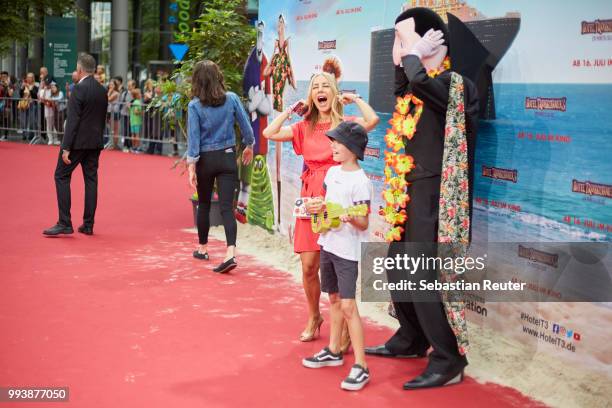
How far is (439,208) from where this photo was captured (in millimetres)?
5066

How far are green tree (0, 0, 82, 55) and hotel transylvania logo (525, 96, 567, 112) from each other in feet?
81.0

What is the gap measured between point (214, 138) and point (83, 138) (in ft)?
7.79

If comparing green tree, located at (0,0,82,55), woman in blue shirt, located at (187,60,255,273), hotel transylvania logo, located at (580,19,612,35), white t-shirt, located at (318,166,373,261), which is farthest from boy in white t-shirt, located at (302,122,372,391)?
green tree, located at (0,0,82,55)

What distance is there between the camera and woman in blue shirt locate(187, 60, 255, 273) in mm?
8117

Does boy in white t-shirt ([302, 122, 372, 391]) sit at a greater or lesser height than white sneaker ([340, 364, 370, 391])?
greater

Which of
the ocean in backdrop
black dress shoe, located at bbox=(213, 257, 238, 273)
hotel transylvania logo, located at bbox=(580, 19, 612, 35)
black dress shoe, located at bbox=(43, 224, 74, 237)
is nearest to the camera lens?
hotel transylvania logo, located at bbox=(580, 19, 612, 35)

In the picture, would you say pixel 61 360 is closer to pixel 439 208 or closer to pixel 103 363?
pixel 103 363

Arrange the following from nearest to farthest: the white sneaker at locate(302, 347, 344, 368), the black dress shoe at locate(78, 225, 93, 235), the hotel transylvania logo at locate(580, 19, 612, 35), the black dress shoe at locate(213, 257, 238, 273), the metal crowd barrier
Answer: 1. the hotel transylvania logo at locate(580, 19, 612, 35)
2. the white sneaker at locate(302, 347, 344, 368)
3. the black dress shoe at locate(213, 257, 238, 273)
4. the black dress shoe at locate(78, 225, 93, 235)
5. the metal crowd barrier

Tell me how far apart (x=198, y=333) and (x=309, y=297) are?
3.05ft

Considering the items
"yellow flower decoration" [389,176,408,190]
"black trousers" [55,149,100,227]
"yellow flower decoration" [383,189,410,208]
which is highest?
"yellow flower decoration" [389,176,408,190]

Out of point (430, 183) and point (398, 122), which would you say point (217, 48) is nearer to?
point (398, 122)

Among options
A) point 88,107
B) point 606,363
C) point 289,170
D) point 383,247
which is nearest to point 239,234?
point 289,170

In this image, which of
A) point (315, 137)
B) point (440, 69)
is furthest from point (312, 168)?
point (440, 69)

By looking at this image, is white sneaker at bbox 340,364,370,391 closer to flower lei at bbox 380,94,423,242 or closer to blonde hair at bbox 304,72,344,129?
flower lei at bbox 380,94,423,242
